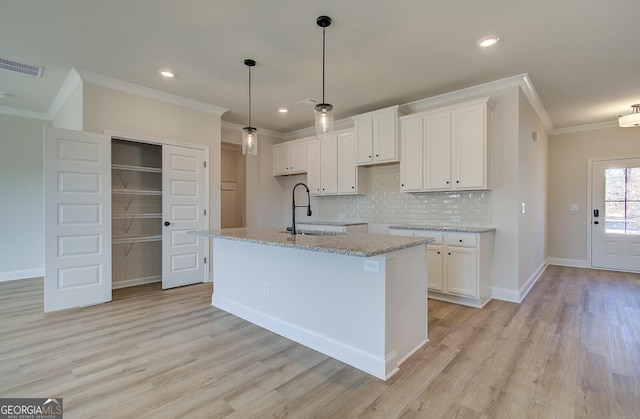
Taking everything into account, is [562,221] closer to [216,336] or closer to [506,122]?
[506,122]

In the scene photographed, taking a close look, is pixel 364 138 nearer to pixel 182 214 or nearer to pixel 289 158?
pixel 289 158

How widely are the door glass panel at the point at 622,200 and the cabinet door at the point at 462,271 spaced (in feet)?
12.9

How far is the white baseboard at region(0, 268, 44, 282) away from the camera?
490 centimetres

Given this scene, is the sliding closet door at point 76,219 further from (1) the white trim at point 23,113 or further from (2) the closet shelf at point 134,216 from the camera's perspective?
(1) the white trim at point 23,113

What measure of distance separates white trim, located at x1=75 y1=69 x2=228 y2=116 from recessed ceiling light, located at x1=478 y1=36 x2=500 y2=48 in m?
3.57

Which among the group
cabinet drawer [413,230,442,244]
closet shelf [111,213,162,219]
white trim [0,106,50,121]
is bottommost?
cabinet drawer [413,230,442,244]

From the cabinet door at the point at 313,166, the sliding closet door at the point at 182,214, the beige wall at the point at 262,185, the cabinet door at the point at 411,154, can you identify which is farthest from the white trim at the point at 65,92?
the cabinet door at the point at 411,154

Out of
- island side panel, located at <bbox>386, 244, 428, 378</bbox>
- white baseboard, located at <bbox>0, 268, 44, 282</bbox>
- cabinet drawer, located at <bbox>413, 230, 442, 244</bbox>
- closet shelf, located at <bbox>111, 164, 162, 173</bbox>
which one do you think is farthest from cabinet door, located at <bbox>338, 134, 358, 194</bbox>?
white baseboard, located at <bbox>0, 268, 44, 282</bbox>

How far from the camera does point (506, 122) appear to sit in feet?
12.4

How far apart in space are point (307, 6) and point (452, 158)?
2525 mm

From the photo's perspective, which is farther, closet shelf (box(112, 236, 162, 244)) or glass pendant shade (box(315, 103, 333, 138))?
closet shelf (box(112, 236, 162, 244))

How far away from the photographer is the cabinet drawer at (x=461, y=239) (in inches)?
141

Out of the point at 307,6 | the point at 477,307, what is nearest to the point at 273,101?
the point at 307,6

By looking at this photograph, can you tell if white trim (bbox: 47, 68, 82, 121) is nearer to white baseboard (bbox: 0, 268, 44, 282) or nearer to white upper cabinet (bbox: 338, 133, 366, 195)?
white baseboard (bbox: 0, 268, 44, 282)
